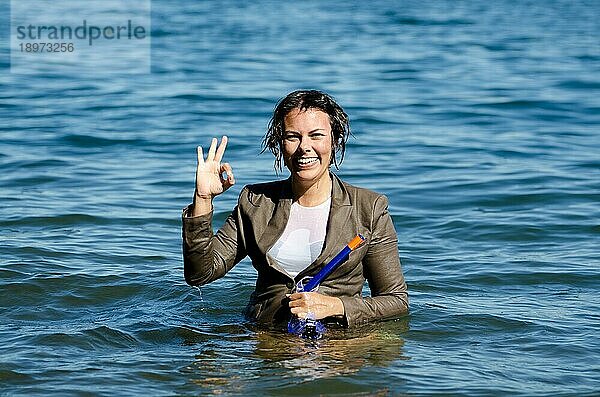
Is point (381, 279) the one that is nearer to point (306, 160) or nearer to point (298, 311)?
point (298, 311)

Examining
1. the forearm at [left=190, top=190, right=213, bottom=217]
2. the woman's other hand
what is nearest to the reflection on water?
the woman's other hand

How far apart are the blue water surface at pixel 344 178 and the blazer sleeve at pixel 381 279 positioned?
145 millimetres

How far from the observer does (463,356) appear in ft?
18.8

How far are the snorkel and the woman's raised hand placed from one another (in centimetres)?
62

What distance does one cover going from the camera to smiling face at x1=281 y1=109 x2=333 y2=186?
538 centimetres

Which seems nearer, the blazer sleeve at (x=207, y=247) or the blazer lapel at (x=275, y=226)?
the blazer sleeve at (x=207, y=247)

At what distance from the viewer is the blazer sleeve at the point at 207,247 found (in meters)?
5.25

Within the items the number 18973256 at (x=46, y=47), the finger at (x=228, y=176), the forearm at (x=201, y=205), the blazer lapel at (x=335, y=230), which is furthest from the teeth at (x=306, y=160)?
the number 18973256 at (x=46, y=47)

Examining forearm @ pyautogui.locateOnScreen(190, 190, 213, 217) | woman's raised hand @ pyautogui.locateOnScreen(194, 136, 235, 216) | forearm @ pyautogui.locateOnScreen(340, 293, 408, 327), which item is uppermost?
woman's raised hand @ pyautogui.locateOnScreen(194, 136, 235, 216)

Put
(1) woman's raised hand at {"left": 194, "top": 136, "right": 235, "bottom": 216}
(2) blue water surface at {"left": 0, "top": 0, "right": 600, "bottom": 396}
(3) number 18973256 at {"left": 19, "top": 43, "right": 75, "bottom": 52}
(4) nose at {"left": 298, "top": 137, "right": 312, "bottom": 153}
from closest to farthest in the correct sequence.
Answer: (1) woman's raised hand at {"left": 194, "top": 136, "right": 235, "bottom": 216}, (4) nose at {"left": 298, "top": 137, "right": 312, "bottom": 153}, (2) blue water surface at {"left": 0, "top": 0, "right": 600, "bottom": 396}, (3) number 18973256 at {"left": 19, "top": 43, "right": 75, "bottom": 52}

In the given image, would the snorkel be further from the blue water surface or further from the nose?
the nose

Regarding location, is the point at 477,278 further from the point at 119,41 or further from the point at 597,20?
the point at 597,20

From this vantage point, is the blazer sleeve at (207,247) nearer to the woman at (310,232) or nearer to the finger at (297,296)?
the woman at (310,232)

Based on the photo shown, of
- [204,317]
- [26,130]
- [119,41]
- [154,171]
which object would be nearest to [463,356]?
[204,317]
